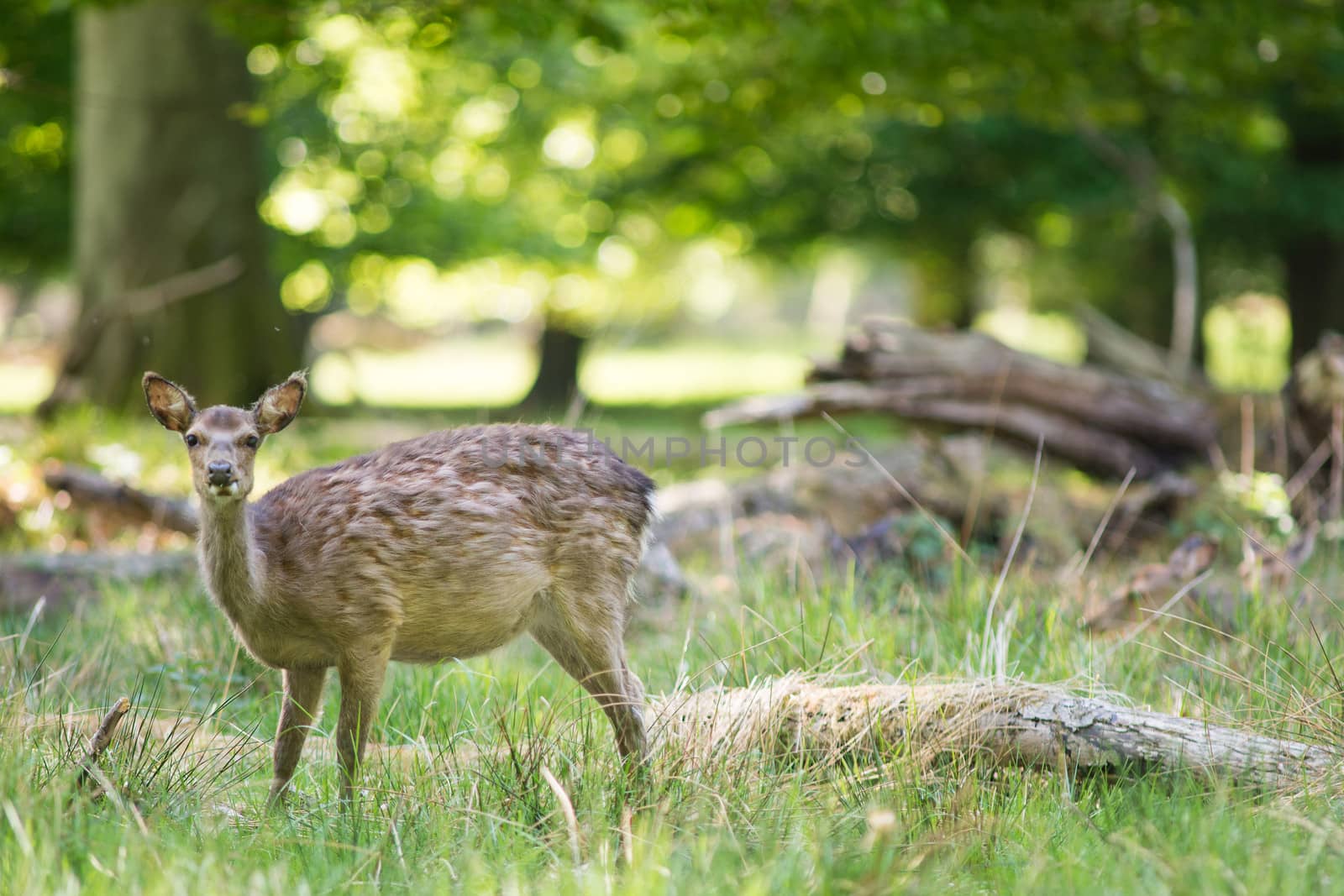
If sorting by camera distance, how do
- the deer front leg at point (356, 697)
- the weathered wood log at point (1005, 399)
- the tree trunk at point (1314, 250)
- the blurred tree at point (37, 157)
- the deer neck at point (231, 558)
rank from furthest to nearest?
the tree trunk at point (1314, 250) < the blurred tree at point (37, 157) < the weathered wood log at point (1005, 399) < the deer front leg at point (356, 697) < the deer neck at point (231, 558)

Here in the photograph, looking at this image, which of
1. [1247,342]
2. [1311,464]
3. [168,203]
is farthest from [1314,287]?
[168,203]

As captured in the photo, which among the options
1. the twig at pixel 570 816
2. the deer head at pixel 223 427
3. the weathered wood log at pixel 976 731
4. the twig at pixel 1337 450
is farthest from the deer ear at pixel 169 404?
the twig at pixel 1337 450

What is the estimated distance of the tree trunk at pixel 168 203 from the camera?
11117mm

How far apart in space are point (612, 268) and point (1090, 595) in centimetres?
1710

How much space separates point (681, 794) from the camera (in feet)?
12.0

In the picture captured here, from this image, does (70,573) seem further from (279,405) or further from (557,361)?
(557,361)

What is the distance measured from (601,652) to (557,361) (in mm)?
16549

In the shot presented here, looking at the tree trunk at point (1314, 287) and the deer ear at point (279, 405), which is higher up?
the tree trunk at point (1314, 287)

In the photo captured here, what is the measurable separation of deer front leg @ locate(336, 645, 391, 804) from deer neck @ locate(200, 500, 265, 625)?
0.34 metres

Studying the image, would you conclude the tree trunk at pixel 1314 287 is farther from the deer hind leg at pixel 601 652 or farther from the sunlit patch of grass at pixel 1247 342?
the deer hind leg at pixel 601 652

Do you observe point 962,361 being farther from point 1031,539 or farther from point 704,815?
point 704,815

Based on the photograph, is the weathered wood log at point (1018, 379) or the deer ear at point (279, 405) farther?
the weathered wood log at point (1018, 379)

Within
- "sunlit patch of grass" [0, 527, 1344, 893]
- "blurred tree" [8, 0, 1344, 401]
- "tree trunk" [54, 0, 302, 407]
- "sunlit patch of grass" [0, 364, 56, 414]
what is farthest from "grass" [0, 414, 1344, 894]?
"sunlit patch of grass" [0, 364, 56, 414]

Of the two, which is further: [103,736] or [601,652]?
[601,652]
